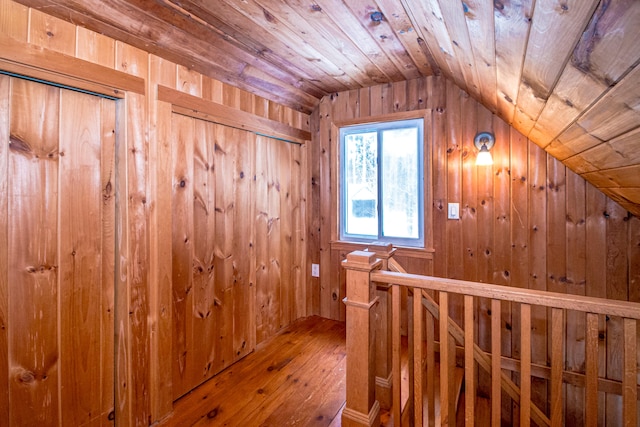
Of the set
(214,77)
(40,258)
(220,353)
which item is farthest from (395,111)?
(40,258)

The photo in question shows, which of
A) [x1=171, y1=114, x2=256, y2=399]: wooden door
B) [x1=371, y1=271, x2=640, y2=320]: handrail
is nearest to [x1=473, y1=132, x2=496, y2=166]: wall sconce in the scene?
[x1=371, y1=271, x2=640, y2=320]: handrail

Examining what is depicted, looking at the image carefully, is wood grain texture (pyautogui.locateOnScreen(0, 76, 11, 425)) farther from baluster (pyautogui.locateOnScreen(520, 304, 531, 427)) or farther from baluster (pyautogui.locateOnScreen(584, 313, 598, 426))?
baluster (pyautogui.locateOnScreen(584, 313, 598, 426))

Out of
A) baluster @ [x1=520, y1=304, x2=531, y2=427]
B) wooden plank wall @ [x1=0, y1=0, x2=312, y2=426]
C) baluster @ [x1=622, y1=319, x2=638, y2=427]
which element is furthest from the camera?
wooden plank wall @ [x1=0, y1=0, x2=312, y2=426]

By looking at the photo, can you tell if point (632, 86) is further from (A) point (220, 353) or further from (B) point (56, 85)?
(A) point (220, 353)

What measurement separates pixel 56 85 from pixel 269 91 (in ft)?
4.75

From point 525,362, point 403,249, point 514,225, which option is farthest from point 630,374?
point 403,249

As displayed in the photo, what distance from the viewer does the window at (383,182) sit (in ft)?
9.03

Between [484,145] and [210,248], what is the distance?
86.0 inches

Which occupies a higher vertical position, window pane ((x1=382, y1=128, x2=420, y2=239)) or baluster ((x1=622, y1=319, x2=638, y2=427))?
window pane ((x1=382, y1=128, x2=420, y2=239))

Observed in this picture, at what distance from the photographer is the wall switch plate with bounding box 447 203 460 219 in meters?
2.52

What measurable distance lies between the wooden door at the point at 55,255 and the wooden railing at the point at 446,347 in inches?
51.1

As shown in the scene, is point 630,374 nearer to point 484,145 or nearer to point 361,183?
point 484,145

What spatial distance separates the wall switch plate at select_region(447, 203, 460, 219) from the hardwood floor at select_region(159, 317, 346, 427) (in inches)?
57.0

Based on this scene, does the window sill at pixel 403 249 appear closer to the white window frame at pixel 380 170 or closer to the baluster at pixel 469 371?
the white window frame at pixel 380 170
